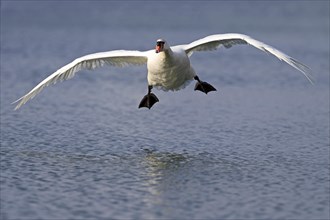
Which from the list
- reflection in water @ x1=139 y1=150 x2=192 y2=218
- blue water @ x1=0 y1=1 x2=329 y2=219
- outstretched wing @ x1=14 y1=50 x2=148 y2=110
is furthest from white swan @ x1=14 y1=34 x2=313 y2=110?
reflection in water @ x1=139 y1=150 x2=192 y2=218

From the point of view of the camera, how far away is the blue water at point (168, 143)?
9.47 meters

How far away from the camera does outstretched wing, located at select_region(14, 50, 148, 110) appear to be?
12.7 metres

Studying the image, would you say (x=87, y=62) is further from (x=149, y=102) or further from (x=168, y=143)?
(x=168, y=143)

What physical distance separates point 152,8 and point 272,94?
95.5 feet

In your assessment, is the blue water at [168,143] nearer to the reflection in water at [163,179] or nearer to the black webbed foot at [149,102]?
the reflection in water at [163,179]

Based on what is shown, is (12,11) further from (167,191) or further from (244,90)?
(167,191)

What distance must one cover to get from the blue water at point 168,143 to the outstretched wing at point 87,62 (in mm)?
714

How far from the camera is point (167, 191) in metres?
9.97

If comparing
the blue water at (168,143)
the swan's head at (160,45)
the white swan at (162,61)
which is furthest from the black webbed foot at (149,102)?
the swan's head at (160,45)

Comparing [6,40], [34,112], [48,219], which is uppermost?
[6,40]

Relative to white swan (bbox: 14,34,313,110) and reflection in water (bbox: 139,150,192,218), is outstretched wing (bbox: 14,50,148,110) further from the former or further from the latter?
reflection in water (bbox: 139,150,192,218)

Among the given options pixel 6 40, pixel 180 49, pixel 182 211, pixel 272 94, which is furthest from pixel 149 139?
pixel 6 40

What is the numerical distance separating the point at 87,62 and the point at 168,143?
1.58 meters

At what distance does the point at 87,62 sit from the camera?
12945 mm
